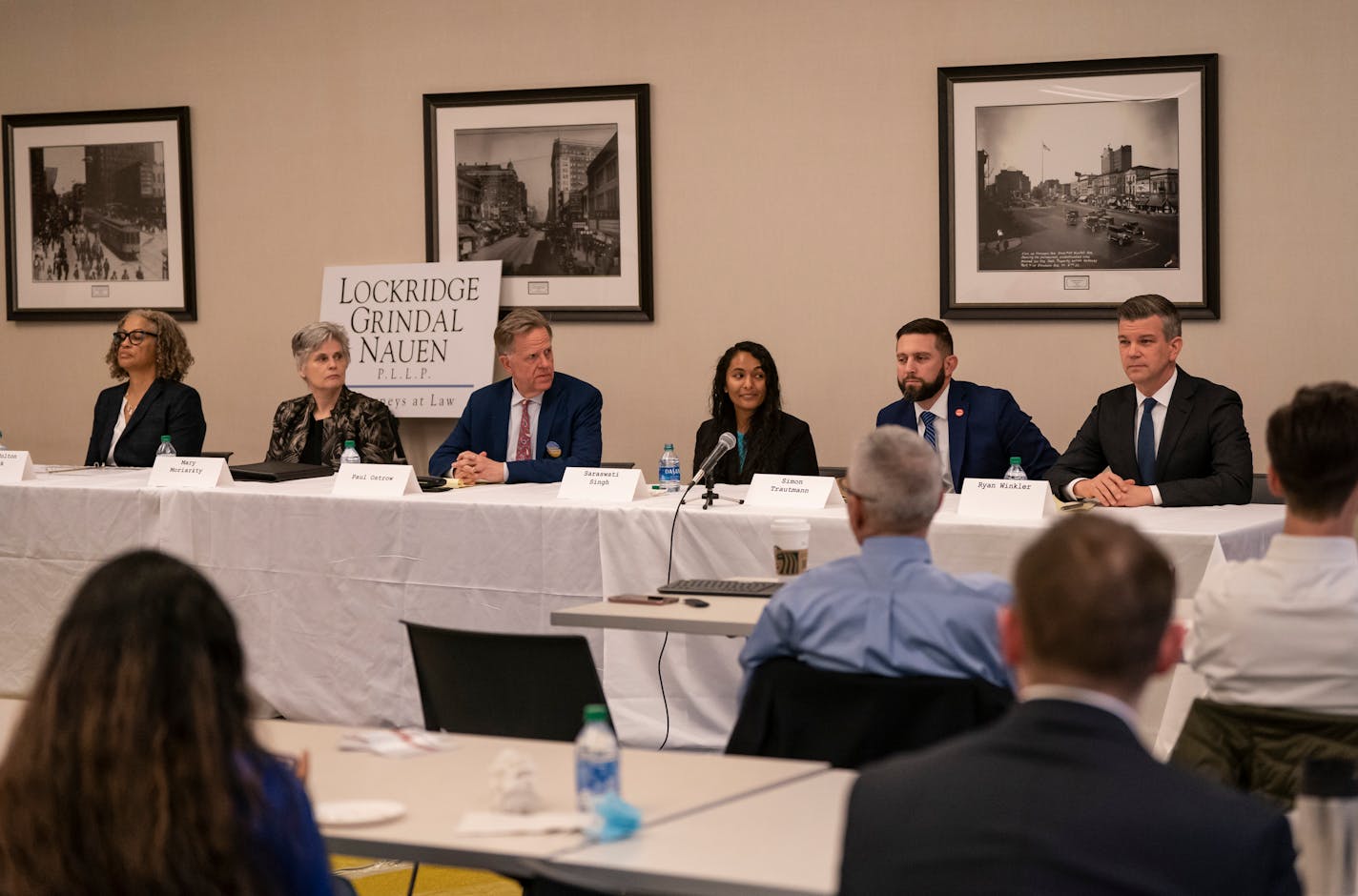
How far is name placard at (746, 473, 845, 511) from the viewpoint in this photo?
172 inches

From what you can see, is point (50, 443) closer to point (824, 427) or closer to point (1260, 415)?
point (824, 427)

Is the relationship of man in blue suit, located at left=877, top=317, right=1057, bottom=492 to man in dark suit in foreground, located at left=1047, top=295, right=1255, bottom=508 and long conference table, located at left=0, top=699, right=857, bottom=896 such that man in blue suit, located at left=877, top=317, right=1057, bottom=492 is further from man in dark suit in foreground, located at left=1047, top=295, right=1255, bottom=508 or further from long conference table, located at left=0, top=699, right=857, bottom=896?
long conference table, located at left=0, top=699, right=857, bottom=896

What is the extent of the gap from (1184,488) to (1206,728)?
225cm

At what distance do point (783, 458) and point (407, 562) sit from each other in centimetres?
145

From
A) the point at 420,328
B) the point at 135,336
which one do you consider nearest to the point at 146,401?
the point at 135,336

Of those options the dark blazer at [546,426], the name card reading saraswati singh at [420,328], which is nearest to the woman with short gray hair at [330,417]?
the dark blazer at [546,426]

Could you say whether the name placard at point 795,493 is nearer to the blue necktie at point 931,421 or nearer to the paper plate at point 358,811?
the blue necktie at point 931,421

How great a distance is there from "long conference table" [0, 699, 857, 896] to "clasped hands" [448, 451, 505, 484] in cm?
275

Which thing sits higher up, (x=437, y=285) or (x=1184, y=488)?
(x=437, y=285)

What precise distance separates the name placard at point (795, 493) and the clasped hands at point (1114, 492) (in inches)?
27.4

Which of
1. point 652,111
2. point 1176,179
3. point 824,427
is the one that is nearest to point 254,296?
point 652,111

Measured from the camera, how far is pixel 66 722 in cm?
124

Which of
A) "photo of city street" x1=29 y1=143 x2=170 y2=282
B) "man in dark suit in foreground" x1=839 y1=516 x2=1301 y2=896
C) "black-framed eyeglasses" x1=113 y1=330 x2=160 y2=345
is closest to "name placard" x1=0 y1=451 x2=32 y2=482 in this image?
"black-framed eyeglasses" x1=113 y1=330 x2=160 y2=345

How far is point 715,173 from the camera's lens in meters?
6.47
